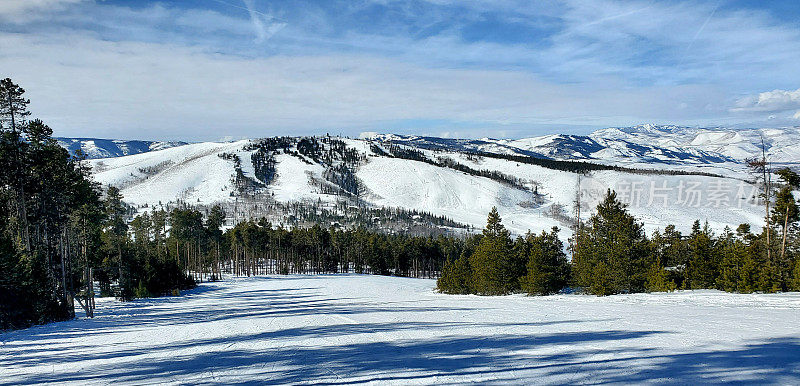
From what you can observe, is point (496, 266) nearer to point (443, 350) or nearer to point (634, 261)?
point (634, 261)

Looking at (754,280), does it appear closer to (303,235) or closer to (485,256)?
(485,256)

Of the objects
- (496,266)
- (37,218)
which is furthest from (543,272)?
(37,218)

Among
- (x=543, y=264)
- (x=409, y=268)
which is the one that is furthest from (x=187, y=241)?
(x=543, y=264)

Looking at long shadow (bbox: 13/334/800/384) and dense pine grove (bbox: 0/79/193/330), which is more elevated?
dense pine grove (bbox: 0/79/193/330)

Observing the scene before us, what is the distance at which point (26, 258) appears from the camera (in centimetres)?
2069

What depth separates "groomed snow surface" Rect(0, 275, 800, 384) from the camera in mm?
8398

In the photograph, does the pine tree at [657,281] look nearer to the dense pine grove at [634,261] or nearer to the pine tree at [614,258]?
the dense pine grove at [634,261]

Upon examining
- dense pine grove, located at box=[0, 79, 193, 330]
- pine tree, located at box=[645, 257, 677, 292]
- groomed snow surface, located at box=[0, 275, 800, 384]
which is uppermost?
dense pine grove, located at box=[0, 79, 193, 330]

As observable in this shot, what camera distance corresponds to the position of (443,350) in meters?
10.8

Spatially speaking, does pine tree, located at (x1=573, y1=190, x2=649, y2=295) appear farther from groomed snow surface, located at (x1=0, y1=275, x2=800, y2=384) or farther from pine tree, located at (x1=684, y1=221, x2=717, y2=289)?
groomed snow surface, located at (x1=0, y1=275, x2=800, y2=384)

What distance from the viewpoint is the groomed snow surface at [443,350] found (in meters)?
8.40

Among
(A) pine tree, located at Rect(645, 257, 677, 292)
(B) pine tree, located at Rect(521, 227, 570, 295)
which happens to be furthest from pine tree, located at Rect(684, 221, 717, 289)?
(B) pine tree, located at Rect(521, 227, 570, 295)

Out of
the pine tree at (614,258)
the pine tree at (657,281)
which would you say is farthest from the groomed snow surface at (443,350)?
the pine tree at (614,258)

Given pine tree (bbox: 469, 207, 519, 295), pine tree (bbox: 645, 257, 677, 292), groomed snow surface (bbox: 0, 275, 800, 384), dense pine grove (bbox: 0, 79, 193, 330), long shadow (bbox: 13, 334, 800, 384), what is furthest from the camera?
pine tree (bbox: 469, 207, 519, 295)
